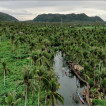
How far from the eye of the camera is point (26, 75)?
33.8 metres

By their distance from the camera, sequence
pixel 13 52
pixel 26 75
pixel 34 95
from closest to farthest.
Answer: pixel 26 75, pixel 34 95, pixel 13 52

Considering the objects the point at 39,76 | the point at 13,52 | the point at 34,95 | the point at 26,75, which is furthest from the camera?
the point at 13,52

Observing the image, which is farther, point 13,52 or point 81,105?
point 13,52

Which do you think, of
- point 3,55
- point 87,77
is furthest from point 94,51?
point 3,55

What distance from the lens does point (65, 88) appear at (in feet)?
197

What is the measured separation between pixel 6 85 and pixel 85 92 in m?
28.0

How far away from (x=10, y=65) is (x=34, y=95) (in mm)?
31904

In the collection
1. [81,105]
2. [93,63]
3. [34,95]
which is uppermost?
[93,63]

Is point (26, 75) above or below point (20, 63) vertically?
above

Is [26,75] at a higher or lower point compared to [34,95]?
higher

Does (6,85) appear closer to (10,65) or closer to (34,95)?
(34,95)

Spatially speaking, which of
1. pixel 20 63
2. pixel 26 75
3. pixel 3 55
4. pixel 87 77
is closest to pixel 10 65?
pixel 20 63

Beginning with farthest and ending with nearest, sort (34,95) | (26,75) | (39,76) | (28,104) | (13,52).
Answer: (13,52)
(34,95)
(28,104)
(39,76)
(26,75)

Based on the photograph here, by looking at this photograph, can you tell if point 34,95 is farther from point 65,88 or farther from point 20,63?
point 20,63
